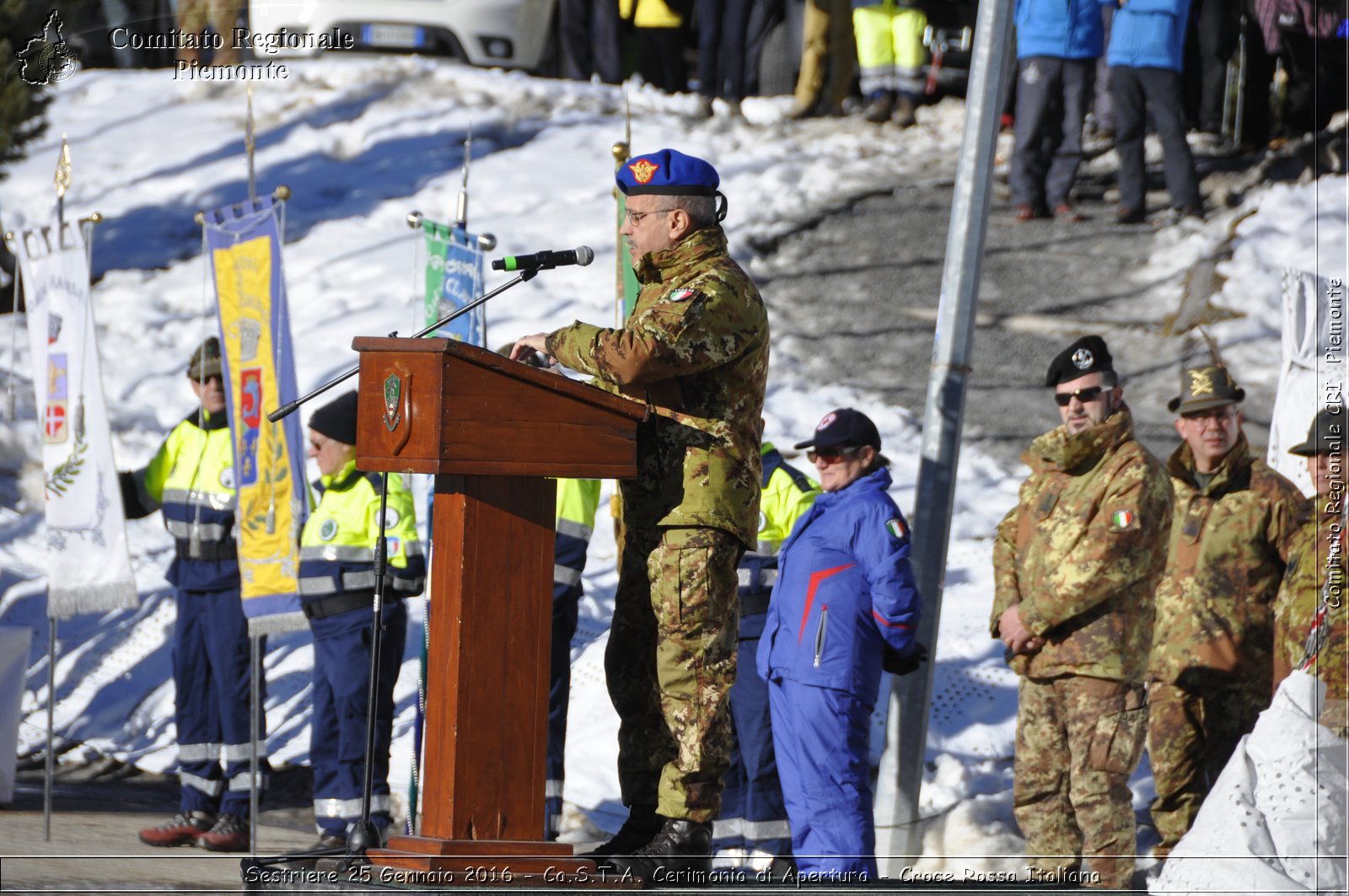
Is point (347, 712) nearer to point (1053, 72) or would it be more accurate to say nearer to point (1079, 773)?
point (1079, 773)

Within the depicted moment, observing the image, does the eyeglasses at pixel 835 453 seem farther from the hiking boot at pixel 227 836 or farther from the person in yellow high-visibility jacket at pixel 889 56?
the person in yellow high-visibility jacket at pixel 889 56

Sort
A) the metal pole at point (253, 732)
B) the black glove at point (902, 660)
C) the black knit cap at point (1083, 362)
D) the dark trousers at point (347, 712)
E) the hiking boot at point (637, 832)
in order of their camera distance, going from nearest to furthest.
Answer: the hiking boot at point (637, 832), the black knit cap at point (1083, 362), the black glove at point (902, 660), the metal pole at point (253, 732), the dark trousers at point (347, 712)

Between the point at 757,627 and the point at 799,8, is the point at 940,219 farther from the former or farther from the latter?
the point at 757,627

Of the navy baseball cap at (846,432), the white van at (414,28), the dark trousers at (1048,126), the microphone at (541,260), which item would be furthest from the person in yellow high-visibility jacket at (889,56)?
the microphone at (541,260)

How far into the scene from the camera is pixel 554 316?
1163 cm

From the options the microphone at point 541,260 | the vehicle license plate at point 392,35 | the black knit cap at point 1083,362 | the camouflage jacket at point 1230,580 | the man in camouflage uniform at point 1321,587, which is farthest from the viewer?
the vehicle license plate at point 392,35

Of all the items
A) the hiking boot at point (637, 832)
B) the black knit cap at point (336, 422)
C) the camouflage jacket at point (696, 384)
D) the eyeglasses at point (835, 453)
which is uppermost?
the camouflage jacket at point (696, 384)

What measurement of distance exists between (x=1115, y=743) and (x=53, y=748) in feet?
17.9

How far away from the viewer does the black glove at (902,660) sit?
19.8 ft

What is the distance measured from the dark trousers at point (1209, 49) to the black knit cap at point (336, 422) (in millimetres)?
7434

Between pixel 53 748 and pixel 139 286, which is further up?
pixel 139 286

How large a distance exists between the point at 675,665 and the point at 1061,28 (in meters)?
8.46

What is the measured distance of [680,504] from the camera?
4.30m

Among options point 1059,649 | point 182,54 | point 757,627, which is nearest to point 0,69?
point 182,54
